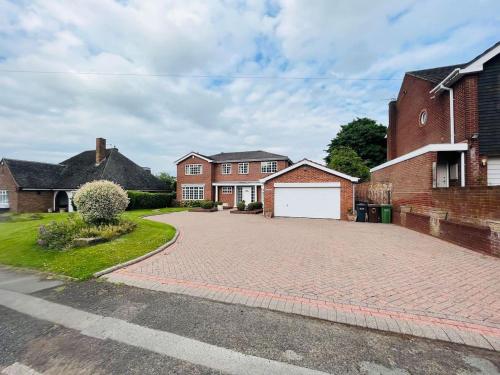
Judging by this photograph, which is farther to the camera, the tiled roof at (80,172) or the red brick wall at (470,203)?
the tiled roof at (80,172)

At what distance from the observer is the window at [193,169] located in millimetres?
A: 30587

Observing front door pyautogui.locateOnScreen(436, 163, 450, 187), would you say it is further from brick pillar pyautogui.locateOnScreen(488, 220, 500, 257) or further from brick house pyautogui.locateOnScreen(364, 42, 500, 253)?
brick pillar pyautogui.locateOnScreen(488, 220, 500, 257)

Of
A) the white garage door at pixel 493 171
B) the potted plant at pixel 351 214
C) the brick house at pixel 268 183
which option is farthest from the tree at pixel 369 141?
the white garage door at pixel 493 171

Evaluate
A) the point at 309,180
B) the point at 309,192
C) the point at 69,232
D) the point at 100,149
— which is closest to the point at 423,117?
the point at 309,180

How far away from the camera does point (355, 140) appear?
128ft

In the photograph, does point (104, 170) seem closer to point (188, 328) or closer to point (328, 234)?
point (328, 234)

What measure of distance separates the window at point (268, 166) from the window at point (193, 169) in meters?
8.01

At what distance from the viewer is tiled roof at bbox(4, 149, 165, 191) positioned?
26.4 metres

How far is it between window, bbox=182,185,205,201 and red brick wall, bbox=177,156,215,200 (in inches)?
20.5

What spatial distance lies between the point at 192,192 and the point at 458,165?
26.2m

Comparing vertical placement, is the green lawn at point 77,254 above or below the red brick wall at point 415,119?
below

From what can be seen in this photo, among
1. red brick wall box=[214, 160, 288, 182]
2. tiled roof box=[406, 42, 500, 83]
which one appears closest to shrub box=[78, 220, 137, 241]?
tiled roof box=[406, 42, 500, 83]

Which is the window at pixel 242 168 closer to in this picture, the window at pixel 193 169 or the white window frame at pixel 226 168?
the white window frame at pixel 226 168

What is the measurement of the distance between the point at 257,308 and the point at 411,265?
445cm
